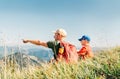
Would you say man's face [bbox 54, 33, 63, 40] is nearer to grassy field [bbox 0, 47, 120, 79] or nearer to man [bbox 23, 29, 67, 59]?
man [bbox 23, 29, 67, 59]

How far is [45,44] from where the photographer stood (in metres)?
10.8

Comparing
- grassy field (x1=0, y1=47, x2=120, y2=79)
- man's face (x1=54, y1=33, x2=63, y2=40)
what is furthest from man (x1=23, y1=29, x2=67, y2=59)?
grassy field (x1=0, y1=47, x2=120, y2=79)

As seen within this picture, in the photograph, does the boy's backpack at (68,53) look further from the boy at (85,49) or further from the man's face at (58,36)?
the boy at (85,49)

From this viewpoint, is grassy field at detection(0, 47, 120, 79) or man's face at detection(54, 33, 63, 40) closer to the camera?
grassy field at detection(0, 47, 120, 79)

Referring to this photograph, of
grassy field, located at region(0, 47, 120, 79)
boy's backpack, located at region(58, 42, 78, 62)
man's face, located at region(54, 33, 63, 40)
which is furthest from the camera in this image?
man's face, located at region(54, 33, 63, 40)

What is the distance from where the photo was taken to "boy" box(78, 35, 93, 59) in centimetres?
1122

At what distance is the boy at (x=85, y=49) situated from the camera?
1122 cm

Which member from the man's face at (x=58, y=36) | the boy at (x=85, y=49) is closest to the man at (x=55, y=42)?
the man's face at (x=58, y=36)

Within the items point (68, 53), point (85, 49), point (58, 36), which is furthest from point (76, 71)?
point (85, 49)

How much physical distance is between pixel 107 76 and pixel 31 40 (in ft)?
13.2

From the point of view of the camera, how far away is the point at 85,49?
11367mm

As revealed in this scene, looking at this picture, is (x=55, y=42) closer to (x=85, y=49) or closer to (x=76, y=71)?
(x=85, y=49)

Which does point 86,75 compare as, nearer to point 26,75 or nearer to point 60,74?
point 60,74

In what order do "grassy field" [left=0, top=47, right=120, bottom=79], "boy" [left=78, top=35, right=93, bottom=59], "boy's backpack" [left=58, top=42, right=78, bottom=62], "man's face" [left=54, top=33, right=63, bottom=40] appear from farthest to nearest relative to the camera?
1. "boy" [left=78, top=35, right=93, bottom=59]
2. "man's face" [left=54, top=33, right=63, bottom=40]
3. "boy's backpack" [left=58, top=42, right=78, bottom=62]
4. "grassy field" [left=0, top=47, right=120, bottom=79]
